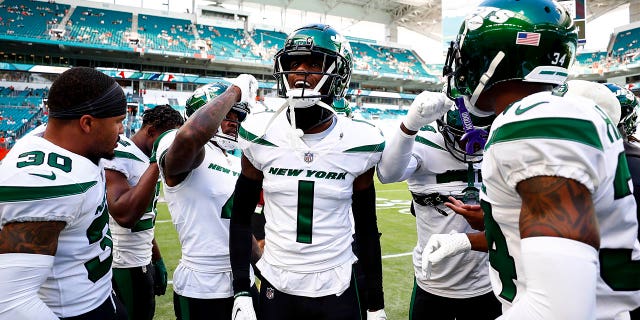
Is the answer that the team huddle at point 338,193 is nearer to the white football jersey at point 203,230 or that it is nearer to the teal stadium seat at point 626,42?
the white football jersey at point 203,230

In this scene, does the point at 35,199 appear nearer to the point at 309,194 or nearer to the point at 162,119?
the point at 309,194

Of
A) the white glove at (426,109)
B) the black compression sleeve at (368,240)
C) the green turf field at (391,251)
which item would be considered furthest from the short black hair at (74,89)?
the green turf field at (391,251)

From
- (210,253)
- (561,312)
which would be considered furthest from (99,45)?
(561,312)

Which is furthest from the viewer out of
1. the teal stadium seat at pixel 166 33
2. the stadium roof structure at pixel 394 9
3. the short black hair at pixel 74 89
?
the stadium roof structure at pixel 394 9

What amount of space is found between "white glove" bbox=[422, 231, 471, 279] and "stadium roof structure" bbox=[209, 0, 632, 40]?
36.0 meters

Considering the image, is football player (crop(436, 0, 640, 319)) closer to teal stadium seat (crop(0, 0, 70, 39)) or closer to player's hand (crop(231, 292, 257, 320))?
player's hand (crop(231, 292, 257, 320))

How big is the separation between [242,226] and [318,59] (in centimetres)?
94

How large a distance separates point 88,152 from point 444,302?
2.10 metres

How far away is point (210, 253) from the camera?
246cm

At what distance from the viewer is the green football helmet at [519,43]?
1344 millimetres

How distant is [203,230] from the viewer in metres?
2.46

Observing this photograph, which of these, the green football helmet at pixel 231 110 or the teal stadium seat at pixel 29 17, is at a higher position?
the teal stadium seat at pixel 29 17

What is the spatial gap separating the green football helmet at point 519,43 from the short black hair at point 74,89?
4.98 feet

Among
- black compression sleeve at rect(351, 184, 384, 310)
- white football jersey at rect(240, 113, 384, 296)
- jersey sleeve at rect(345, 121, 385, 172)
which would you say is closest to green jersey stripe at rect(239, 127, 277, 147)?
white football jersey at rect(240, 113, 384, 296)
